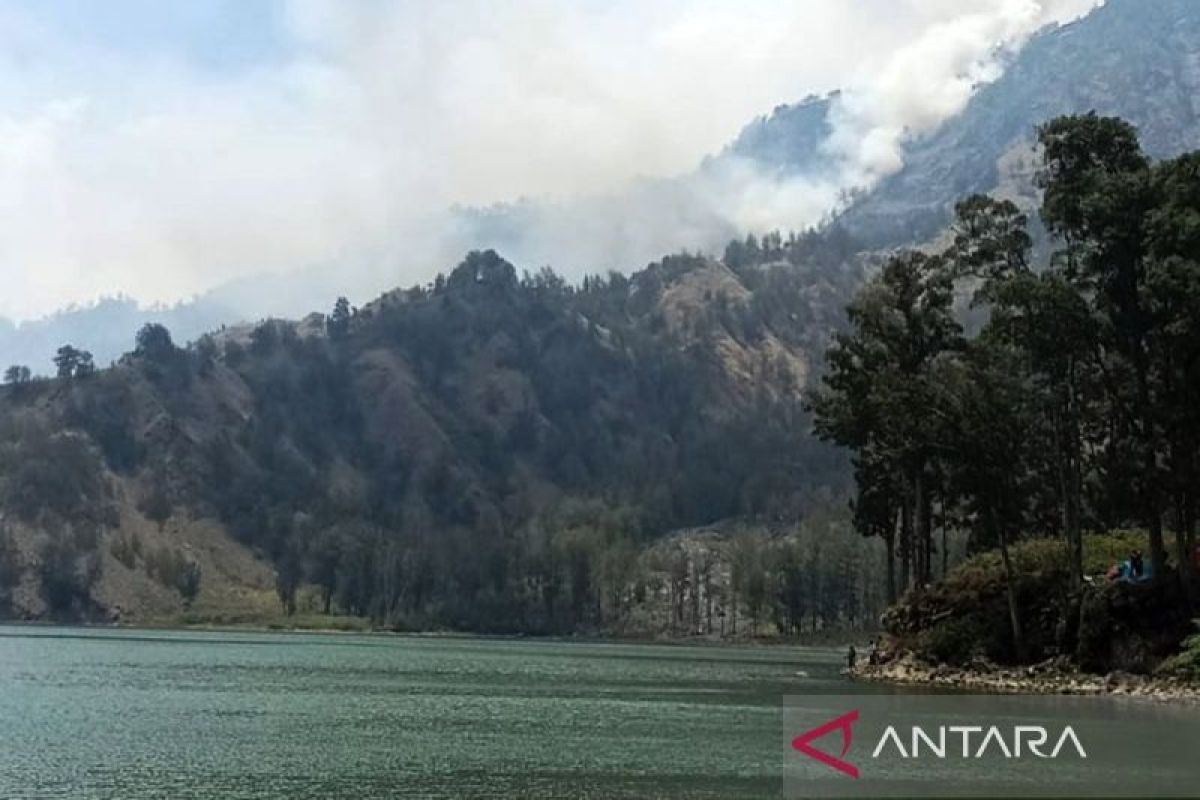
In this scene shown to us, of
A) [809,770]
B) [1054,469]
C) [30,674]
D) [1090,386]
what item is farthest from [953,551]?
[809,770]

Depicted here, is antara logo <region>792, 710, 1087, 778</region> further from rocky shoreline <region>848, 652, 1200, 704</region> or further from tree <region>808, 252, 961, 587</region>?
tree <region>808, 252, 961, 587</region>

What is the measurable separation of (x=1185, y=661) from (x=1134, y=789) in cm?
3478

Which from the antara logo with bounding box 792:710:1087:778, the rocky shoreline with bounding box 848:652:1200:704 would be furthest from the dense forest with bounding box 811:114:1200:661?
the antara logo with bounding box 792:710:1087:778

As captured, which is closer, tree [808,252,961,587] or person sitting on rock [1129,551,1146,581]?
person sitting on rock [1129,551,1146,581]

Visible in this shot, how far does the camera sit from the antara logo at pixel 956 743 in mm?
41688

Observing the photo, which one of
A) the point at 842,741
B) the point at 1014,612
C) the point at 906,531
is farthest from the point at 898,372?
the point at 842,741

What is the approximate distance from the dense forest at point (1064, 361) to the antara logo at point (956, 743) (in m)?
23.5

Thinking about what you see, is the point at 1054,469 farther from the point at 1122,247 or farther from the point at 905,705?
the point at 905,705

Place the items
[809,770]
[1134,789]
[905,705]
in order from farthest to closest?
[905,705], [809,770], [1134,789]

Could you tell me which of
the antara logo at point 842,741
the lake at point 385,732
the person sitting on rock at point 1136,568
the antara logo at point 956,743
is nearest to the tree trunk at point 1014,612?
the person sitting on rock at point 1136,568

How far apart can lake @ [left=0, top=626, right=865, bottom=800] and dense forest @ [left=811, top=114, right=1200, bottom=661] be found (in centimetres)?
1543

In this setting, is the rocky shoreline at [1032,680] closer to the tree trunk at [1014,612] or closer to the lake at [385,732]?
the tree trunk at [1014,612]

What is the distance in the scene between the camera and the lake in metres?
36.6

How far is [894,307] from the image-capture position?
281 ft
